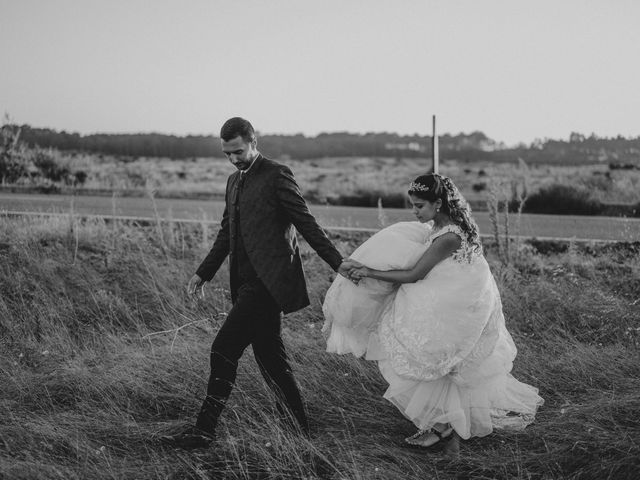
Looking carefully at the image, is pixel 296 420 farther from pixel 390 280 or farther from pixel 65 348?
pixel 65 348

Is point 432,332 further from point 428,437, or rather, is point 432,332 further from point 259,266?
point 259,266

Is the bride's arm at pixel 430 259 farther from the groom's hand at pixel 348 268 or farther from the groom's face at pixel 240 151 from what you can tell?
the groom's face at pixel 240 151

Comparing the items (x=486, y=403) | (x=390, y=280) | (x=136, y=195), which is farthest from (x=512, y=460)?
(x=136, y=195)

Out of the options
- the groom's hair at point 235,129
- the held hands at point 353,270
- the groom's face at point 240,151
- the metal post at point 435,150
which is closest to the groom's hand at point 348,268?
the held hands at point 353,270

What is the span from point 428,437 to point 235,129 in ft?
7.27

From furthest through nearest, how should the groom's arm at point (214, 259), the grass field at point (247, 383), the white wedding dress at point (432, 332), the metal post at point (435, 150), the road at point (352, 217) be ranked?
1. the road at point (352, 217)
2. the metal post at point (435, 150)
3. the groom's arm at point (214, 259)
4. the white wedding dress at point (432, 332)
5. the grass field at point (247, 383)

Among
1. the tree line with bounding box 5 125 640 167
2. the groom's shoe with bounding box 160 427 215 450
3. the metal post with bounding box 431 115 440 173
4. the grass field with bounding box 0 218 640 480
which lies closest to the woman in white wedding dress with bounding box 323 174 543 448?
the grass field with bounding box 0 218 640 480

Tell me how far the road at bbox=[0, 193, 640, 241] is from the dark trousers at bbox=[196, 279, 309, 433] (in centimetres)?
628

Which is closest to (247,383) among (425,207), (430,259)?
(430,259)

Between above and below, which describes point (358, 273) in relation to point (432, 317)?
above

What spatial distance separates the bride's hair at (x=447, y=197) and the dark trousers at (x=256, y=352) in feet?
3.69

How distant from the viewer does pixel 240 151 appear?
387cm

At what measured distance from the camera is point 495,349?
4.10 meters

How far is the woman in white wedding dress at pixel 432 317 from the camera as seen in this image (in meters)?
3.81
